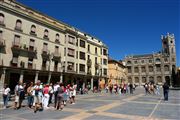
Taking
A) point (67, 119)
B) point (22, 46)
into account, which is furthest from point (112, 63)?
point (67, 119)

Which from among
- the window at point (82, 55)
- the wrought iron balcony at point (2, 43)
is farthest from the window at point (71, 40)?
the wrought iron balcony at point (2, 43)

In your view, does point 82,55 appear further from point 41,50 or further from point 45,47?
point 41,50

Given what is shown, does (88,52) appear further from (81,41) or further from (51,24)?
(51,24)

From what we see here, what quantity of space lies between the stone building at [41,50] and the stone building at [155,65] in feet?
161

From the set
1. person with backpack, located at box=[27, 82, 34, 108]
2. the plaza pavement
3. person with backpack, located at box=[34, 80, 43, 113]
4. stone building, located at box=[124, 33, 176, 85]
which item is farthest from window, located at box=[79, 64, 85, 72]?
stone building, located at box=[124, 33, 176, 85]

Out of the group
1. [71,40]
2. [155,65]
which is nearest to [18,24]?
[71,40]

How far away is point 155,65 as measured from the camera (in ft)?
295

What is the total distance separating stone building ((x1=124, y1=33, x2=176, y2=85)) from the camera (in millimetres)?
87250

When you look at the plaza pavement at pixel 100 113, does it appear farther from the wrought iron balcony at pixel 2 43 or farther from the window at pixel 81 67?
the window at pixel 81 67

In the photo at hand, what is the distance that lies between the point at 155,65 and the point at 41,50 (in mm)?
68448

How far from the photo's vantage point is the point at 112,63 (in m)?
62.2

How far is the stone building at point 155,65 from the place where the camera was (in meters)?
87.2

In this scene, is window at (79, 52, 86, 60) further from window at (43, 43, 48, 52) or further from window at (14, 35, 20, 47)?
window at (14, 35, 20, 47)

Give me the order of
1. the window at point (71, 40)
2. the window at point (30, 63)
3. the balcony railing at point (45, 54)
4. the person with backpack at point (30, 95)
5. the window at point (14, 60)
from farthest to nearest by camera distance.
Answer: the window at point (71, 40) < the balcony railing at point (45, 54) < the window at point (30, 63) < the window at point (14, 60) < the person with backpack at point (30, 95)
